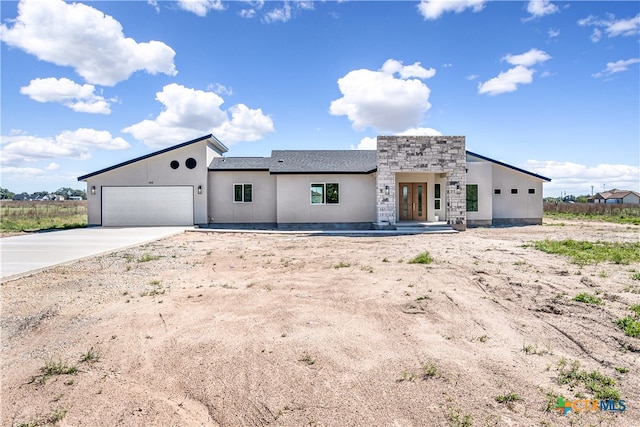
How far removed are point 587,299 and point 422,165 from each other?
41.1ft

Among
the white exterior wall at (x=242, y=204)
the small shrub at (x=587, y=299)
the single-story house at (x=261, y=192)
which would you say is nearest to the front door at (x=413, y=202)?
the single-story house at (x=261, y=192)

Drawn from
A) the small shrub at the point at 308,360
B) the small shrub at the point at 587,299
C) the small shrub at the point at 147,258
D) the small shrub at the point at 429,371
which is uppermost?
the small shrub at the point at 147,258

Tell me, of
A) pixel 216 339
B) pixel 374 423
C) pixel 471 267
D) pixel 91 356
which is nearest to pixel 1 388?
pixel 91 356

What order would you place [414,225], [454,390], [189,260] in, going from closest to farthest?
[454,390] < [189,260] < [414,225]

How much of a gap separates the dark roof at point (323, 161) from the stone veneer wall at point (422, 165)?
1.25 m

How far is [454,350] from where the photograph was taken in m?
3.92

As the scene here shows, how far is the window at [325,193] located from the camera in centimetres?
1892

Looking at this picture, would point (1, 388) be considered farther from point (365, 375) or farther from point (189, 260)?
point (189, 260)

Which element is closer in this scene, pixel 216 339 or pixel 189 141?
pixel 216 339

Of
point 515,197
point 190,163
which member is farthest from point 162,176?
point 515,197

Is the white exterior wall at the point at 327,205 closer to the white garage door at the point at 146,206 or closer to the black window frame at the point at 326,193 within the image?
the black window frame at the point at 326,193

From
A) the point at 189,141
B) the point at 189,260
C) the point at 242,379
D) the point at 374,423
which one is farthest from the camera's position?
the point at 189,141

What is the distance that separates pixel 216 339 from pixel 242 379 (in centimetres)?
101

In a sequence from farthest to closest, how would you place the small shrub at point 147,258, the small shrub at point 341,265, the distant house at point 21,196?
the distant house at point 21,196 < the small shrub at point 147,258 < the small shrub at point 341,265
